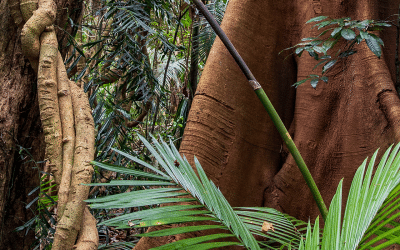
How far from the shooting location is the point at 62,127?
1.03 metres

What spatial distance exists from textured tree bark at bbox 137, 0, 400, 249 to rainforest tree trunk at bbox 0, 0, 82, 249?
68 cm

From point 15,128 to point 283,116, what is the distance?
1306 millimetres

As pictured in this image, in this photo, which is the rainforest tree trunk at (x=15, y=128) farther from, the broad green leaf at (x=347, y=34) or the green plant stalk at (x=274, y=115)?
the broad green leaf at (x=347, y=34)

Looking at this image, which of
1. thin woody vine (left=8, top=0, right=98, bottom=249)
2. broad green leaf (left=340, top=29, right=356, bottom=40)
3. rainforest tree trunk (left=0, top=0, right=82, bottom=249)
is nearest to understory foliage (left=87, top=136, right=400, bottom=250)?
thin woody vine (left=8, top=0, right=98, bottom=249)

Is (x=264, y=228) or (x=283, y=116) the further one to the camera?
(x=283, y=116)

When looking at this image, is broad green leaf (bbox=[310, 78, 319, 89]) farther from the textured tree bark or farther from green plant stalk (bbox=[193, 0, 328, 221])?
green plant stalk (bbox=[193, 0, 328, 221])

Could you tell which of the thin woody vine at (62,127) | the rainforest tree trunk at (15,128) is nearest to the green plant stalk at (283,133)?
the thin woody vine at (62,127)

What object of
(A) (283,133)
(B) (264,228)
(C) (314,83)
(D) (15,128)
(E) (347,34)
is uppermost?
(E) (347,34)

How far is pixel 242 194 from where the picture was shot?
5.00ft

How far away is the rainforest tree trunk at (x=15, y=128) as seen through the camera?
1278 millimetres

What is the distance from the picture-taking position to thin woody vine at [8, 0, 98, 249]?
891 mm

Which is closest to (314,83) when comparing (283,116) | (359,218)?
(283,116)

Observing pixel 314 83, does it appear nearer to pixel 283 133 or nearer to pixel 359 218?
pixel 283 133

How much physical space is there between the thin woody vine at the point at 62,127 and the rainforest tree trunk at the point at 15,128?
138 mm
